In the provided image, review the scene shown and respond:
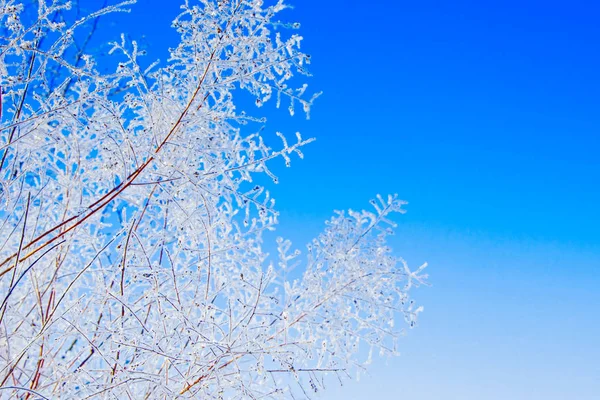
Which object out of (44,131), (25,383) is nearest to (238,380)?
(25,383)

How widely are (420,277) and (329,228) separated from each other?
0.46 meters

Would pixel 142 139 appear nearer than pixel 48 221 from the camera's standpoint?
Yes

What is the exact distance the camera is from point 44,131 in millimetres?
1613

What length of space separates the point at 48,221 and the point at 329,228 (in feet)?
3.94

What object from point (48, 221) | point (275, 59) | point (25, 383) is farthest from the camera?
point (48, 221)

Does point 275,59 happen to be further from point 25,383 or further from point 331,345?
point 25,383

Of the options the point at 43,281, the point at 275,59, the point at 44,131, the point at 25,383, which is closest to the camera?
the point at 44,131

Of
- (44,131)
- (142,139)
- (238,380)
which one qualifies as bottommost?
(238,380)

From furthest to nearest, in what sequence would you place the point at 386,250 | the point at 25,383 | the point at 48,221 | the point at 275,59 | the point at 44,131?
the point at 386,250 → the point at 48,221 → the point at 25,383 → the point at 275,59 → the point at 44,131

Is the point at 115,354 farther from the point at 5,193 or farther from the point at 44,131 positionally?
the point at 44,131

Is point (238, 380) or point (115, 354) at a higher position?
point (115, 354)

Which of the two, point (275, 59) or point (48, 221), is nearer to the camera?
point (275, 59)

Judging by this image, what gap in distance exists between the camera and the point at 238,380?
1.81 metres

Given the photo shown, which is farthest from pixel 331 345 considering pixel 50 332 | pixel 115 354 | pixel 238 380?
pixel 50 332
